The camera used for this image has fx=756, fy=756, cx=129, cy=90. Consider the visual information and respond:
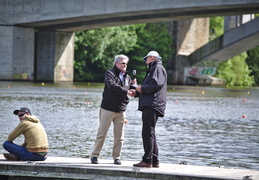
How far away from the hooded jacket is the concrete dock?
354 millimetres

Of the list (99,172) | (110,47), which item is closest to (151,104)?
(99,172)

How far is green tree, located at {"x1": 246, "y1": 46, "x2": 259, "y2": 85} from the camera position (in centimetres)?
8500

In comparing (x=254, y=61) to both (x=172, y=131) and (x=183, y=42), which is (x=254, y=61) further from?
(x=172, y=131)

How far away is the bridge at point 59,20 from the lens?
4678cm

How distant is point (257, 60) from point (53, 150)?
72.2 metres

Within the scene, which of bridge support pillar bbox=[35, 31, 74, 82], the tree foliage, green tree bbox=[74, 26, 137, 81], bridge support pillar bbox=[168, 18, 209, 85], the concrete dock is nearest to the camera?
the concrete dock

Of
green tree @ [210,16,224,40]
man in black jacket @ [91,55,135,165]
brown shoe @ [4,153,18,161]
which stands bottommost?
brown shoe @ [4,153,18,161]

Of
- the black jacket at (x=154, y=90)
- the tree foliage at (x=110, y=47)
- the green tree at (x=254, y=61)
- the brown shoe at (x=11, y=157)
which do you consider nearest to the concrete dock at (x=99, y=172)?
the brown shoe at (x=11, y=157)

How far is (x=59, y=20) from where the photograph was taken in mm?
52375

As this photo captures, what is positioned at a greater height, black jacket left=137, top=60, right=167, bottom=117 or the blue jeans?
black jacket left=137, top=60, right=167, bottom=117

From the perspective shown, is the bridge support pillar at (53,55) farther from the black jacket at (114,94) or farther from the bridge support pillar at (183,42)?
the black jacket at (114,94)

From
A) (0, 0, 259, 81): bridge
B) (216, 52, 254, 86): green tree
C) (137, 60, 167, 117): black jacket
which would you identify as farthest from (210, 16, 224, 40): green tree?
(137, 60, 167, 117): black jacket

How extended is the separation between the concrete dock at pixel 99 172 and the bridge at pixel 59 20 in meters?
33.5

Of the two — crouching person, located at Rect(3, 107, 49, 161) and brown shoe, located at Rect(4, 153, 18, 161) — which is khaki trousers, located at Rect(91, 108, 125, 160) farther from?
brown shoe, located at Rect(4, 153, 18, 161)
